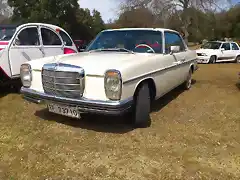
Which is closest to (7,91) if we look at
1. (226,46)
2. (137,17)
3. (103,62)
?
(103,62)

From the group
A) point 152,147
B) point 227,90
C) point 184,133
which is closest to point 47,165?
point 152,147

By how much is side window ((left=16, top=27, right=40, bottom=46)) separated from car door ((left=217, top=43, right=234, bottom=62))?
1198 centimetres

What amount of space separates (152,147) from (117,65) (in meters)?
1.25

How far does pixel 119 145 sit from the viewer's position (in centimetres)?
372

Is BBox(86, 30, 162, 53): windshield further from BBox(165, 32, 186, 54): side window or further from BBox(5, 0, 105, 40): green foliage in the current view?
BBox(5, 0, 105, 40): green foliage

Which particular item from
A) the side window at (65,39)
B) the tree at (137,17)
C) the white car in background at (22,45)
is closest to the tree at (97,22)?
the tree at (137,17)

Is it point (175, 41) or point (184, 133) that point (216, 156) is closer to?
point (184, 133)

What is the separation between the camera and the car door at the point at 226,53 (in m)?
15.7

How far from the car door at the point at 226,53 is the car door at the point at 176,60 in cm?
1006

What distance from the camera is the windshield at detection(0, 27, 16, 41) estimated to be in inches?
234

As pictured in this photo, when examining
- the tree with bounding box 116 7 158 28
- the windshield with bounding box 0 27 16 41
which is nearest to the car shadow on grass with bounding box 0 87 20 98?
the windshield with bounding box 0 27 16 41

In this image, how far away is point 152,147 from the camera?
12.1ft

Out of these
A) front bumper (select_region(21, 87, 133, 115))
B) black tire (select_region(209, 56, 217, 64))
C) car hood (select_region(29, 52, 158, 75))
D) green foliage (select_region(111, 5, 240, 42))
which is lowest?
black tire (select_region(209, 56, 217, 64))

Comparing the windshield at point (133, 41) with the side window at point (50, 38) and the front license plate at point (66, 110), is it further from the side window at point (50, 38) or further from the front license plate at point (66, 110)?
the side window at point (50, 38)
